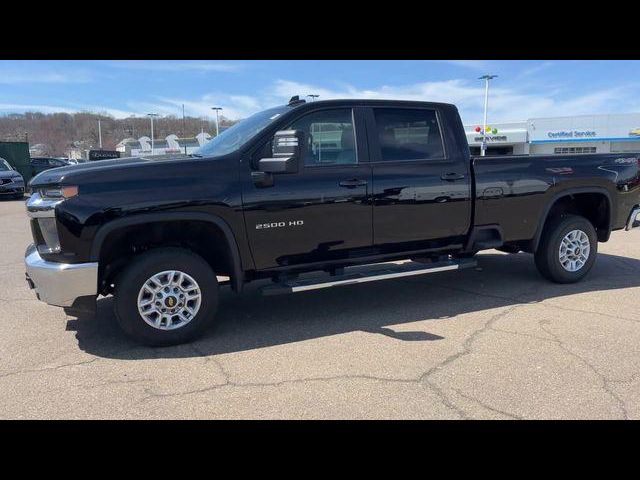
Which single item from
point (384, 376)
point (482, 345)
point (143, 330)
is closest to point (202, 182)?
point (143, 330)

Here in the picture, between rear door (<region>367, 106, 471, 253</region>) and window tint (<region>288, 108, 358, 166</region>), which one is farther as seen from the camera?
rear door (<region>367, 106, 471, 253</region>)

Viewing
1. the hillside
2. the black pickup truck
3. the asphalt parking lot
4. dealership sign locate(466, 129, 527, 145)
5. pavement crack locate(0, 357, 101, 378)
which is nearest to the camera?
the asphalt parking lot

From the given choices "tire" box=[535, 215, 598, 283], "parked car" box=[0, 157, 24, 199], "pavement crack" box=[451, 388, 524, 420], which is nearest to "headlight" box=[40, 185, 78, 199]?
"pavement crack" box=[451, 388, 524, 420]

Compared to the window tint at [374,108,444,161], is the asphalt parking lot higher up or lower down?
lower down

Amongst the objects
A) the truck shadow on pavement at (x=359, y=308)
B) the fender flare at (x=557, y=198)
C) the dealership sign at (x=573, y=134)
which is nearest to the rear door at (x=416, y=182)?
the truck shadow on pavement at (x=359, y=308)

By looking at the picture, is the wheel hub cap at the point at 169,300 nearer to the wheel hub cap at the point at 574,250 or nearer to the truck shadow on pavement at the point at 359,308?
the truck shadow on pavement at the point at 359,308

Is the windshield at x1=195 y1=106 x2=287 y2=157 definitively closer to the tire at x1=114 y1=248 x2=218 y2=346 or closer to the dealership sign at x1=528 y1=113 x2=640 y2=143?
the tire at x1=114 y1=248 x2=218 y2=346

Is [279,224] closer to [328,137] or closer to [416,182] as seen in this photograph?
[328,137]

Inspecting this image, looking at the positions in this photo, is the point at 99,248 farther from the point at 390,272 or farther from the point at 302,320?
the point at 390,272

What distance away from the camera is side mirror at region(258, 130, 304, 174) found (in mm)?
4109

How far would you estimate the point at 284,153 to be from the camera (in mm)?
4164

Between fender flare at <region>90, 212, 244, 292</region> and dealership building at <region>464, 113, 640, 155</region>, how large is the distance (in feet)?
117

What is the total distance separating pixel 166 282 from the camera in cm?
413

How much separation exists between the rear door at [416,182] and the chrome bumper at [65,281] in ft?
8.42
